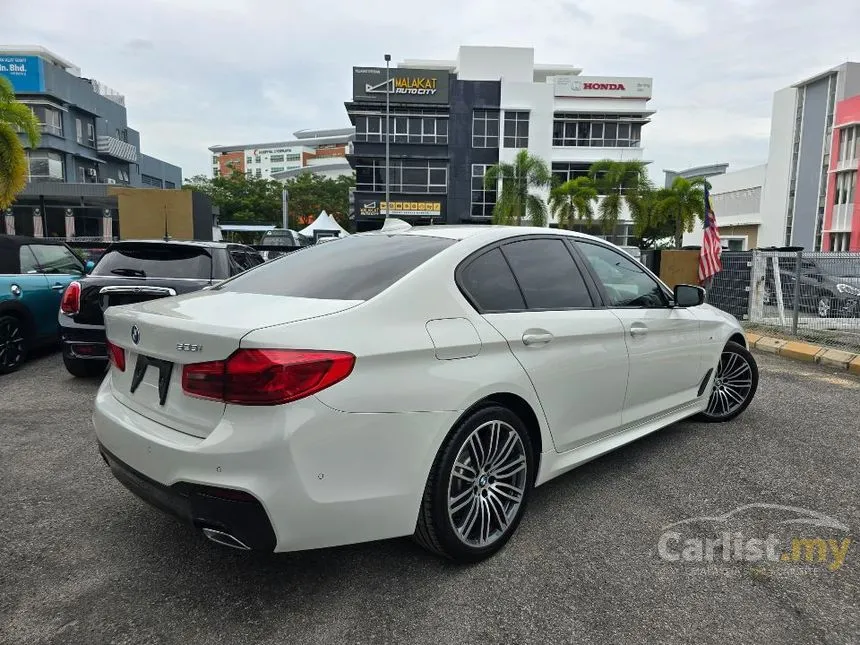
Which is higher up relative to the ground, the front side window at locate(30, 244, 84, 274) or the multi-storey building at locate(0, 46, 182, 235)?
the multi-storey building at locate(0, 46, 182, 235)

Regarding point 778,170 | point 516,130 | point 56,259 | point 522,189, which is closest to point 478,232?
point 56,259

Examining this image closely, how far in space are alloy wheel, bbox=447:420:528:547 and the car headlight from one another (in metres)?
7.60

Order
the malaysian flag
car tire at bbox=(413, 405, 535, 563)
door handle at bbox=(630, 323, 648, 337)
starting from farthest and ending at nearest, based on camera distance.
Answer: the malaysian flag < door handle at bbox=(630, 323, 648, 337) < car tire at bbox=(413, 405, 535, 563)

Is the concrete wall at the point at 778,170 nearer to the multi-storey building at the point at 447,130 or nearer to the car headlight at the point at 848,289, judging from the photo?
the multi-storey building at the point at 447,130

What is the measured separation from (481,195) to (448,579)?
45294 millimetres

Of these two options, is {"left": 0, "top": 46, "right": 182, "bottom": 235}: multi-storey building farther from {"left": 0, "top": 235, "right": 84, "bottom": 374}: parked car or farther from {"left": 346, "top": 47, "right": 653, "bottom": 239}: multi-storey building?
{"left": 0, "top": 235, "right": 84, "bottom": 374}: parked car

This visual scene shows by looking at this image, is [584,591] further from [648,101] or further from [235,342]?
[648,101]

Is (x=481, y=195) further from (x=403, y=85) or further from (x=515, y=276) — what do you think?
(x=515, y=276)

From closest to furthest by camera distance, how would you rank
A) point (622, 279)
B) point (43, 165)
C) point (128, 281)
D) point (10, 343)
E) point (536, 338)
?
point (536, 338) → point (622, 279) → point (128, 281) → point (10, 343) → point (43, 165)

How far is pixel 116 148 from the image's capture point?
51188 millimetres

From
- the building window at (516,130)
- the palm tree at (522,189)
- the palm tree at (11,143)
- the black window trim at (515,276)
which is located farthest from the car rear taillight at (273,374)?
the building window at (516,130)

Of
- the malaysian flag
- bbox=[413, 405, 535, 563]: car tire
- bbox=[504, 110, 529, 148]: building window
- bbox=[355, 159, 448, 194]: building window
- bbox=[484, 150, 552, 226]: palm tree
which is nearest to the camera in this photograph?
bbox=[413, 405, 535, 563]: car tire

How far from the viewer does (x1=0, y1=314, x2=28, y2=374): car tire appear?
654 cm

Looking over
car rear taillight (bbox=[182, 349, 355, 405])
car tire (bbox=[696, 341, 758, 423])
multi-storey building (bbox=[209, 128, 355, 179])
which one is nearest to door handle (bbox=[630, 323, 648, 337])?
car tire (bbox=[696, 341, 758, 423])
